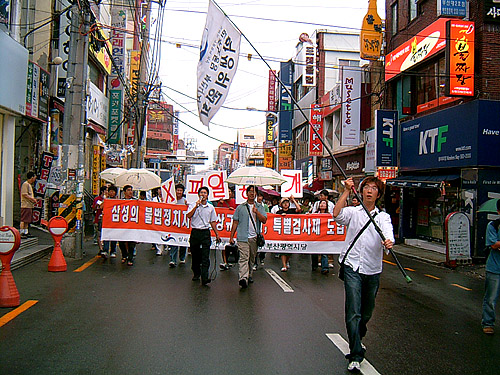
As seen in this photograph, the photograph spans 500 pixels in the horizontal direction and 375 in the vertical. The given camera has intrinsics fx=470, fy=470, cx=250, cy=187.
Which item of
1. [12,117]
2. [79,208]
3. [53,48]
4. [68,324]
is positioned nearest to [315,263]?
[79,208]

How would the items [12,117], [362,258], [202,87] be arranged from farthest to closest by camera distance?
[12,117]
[202,87]
[362,258]

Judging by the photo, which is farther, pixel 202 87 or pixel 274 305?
pixel 202 87

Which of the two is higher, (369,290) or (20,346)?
(369,290)

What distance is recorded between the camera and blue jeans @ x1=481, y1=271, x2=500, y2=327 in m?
6.18

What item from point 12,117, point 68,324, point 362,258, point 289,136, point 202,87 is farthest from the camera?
point 289,136

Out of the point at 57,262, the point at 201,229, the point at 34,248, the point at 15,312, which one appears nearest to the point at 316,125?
the point at 34,248

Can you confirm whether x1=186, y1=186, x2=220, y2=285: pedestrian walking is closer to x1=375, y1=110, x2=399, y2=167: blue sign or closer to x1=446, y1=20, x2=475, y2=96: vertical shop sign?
x1=446, y1=20, x2=475, y2=96: vertical shop sign

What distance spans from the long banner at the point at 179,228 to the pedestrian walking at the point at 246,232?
220cm

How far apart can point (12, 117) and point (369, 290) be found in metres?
11.6

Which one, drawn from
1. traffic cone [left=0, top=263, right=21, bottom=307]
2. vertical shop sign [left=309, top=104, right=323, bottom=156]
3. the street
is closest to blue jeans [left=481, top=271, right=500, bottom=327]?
the street

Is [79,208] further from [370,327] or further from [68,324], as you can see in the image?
[370,327]

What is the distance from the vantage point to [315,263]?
11.4 meters

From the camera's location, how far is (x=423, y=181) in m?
16.2

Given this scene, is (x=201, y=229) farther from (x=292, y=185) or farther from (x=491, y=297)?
(x=292, y=185)
